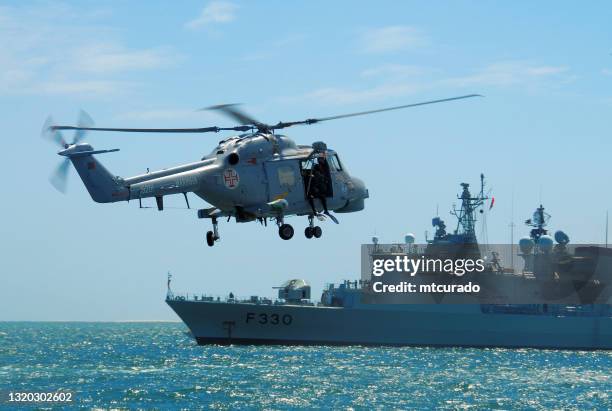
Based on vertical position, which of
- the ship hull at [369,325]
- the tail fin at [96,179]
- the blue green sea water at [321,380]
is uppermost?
the tail fin at [96,179]

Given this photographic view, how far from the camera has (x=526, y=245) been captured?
74062 millimetres

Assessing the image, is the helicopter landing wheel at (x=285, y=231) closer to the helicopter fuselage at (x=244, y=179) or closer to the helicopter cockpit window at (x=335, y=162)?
the helicopter fuselage at (x=244, y=179)

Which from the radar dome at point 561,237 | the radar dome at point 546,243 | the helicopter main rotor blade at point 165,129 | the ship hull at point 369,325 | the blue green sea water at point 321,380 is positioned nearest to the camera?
the helicopter main rotor blade at point 165,129

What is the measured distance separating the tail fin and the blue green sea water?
2320 centimetres

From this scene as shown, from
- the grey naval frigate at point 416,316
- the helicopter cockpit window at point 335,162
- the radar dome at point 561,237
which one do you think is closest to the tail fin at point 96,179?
the helicopter cockpit window at point 335,162

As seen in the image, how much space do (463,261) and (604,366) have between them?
12632 mm

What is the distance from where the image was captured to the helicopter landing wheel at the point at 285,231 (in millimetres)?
26281

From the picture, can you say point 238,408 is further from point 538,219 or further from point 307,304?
point 538,219

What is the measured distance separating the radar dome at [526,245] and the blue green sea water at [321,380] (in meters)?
7.80

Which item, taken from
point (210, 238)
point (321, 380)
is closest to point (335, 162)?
point (210, 238)

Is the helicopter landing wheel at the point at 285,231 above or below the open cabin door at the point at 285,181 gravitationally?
below

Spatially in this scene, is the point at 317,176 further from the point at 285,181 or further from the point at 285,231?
the point at 285,231

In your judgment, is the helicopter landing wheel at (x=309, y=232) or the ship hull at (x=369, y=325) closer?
the helicopter landing wheel at (x=309, y=232)

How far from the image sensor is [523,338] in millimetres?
73875
